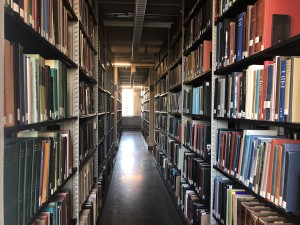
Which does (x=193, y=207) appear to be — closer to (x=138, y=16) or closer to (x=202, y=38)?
(x=202, y=38)

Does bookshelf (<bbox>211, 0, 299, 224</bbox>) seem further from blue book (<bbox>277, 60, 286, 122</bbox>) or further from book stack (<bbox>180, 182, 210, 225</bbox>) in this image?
book stack (<bbox>180, 182, 210, 225</bbox>)

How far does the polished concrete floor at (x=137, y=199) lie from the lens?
3305 millimetres

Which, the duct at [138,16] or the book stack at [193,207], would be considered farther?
the duct at [138,16]

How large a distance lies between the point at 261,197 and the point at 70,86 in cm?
153

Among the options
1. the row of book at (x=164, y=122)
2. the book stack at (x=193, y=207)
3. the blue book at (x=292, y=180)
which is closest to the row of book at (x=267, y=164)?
the blue book at (x=292, y=180)

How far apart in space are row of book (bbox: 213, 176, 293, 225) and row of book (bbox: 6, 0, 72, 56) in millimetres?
1430

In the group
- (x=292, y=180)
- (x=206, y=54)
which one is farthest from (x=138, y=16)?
(x=292, y=180)

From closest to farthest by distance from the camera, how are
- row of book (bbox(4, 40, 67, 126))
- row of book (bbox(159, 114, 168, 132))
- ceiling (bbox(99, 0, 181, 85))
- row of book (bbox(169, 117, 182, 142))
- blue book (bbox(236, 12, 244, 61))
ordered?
row of book (bbox(4, 40, 67, 126)), blue book (bbox(236, 12, 244, 61)), row of book (bbox(169, 117, 182, 142)), ceiling (bbox(99, 0, 181, 85)), row of book (bbox(159, 114, 168, 132))

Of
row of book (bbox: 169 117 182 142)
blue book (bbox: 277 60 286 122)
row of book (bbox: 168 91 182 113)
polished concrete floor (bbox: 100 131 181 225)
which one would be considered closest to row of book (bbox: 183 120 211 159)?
row of book (bbox: 169 117 182 142)

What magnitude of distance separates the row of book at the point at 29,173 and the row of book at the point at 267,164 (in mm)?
1076

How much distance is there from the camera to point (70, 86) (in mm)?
2055

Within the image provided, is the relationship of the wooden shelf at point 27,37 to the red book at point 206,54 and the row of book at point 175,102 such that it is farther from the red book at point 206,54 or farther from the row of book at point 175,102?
the row of book at point 175,102

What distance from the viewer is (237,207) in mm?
1610

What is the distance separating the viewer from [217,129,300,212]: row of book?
111cm
